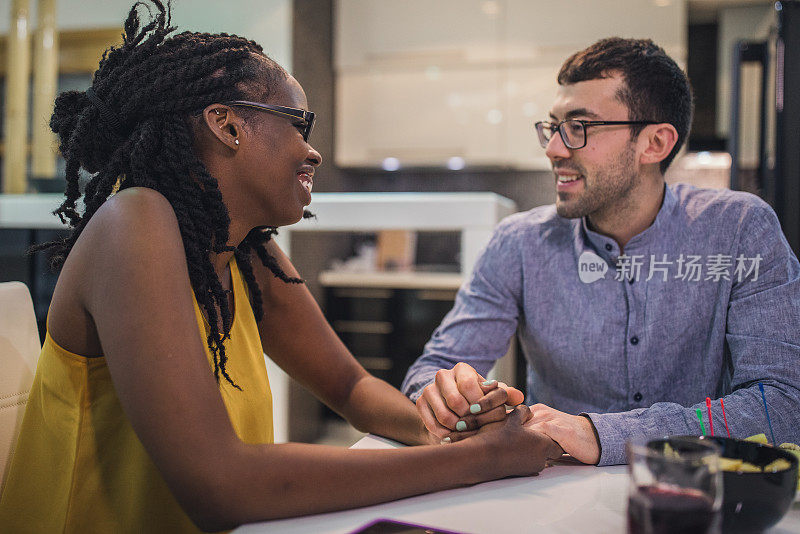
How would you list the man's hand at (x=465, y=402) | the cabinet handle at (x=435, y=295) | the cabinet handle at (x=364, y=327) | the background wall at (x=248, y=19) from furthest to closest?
the cabinet handle at (x=364, y=327) → the cabinet handle at (x=435, y=295) → the background wall at (x=248, y=19) → the man's hand at (x=465, y=402)

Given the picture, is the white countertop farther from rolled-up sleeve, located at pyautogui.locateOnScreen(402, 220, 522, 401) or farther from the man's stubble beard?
the man's stubble beard

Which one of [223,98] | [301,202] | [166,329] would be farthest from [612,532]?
[223,98]

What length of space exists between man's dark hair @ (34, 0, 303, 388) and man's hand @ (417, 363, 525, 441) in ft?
1.00

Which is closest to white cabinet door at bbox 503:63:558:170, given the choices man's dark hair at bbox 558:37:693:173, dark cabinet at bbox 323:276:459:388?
dark cabinet at bbox 323:276:459:388

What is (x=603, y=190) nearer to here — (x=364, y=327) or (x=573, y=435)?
(x=573, y=435)

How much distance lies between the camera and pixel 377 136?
3.95m

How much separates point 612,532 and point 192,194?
69 centimetres

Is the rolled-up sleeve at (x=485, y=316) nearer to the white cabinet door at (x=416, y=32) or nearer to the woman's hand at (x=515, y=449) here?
the woman's hand at (x=515, y=449)

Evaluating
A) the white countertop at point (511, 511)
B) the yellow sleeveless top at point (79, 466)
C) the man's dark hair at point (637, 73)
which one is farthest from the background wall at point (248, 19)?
the white countertop at point (511, 511)

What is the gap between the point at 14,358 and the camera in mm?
989

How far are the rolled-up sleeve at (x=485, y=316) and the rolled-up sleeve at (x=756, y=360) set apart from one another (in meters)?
0.39

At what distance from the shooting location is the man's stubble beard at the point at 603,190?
1.33 meters

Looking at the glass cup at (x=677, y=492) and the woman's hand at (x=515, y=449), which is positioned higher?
the glass cup at (x=677, y=492)

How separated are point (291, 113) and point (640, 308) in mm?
746
